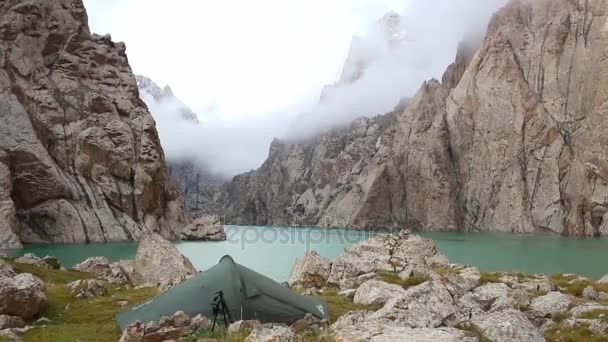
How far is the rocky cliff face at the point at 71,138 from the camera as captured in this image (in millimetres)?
106938

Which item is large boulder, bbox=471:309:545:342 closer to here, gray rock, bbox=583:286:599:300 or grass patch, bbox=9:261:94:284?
gray rock, bbox=583:286:599:300

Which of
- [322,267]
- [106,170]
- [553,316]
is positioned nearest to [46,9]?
[106,170]

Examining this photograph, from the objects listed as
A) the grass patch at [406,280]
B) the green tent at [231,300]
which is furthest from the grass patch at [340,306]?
the grass patch at [406,280]

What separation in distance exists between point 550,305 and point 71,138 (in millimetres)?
122732

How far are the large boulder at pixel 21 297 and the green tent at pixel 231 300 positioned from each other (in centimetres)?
390

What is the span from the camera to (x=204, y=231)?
13888 cm

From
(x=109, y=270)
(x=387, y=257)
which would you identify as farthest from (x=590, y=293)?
(x=109, y=270)

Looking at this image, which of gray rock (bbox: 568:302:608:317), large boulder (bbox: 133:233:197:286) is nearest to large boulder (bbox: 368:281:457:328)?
gray rock (bbox: 568:302:608:317)

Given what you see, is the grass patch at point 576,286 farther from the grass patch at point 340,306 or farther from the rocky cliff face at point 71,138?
the rocky cliff face at point 71,138

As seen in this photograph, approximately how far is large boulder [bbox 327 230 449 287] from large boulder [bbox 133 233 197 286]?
12.7 metres

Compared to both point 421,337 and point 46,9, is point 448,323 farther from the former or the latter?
point 46,9

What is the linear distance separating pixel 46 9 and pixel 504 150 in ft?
496

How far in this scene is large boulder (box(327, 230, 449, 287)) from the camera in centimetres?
3659

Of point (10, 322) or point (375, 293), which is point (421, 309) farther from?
point (10, 322)
